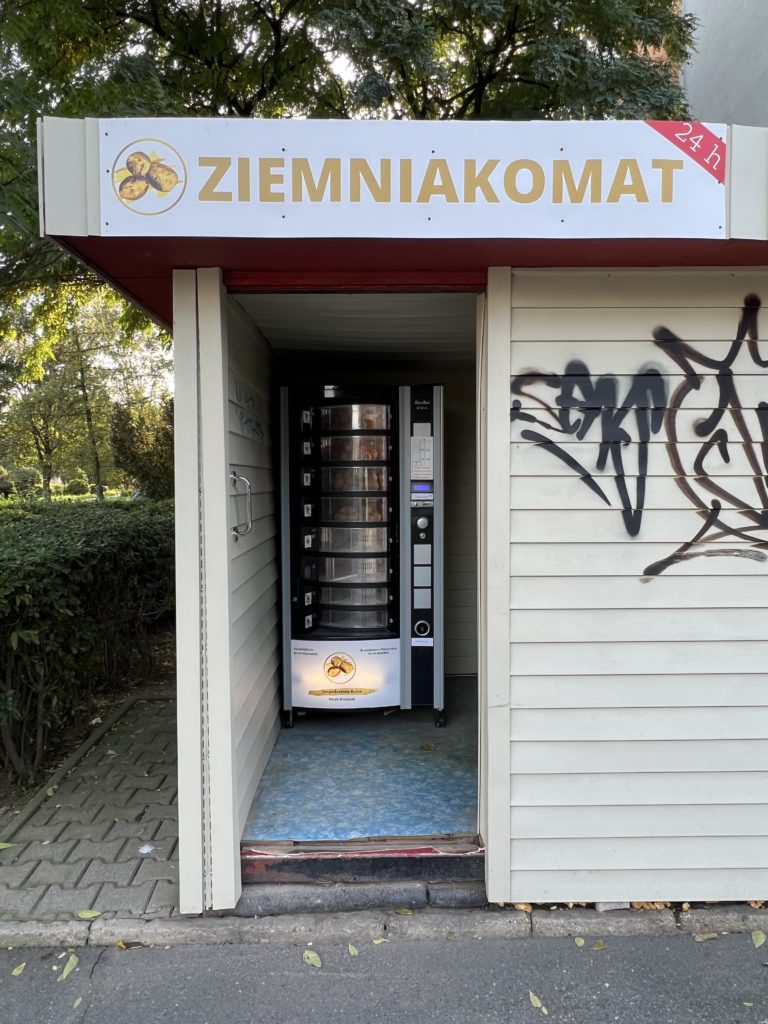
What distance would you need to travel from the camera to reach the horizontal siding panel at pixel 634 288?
2.59 metres

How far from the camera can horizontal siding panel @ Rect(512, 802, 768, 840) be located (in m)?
2.66

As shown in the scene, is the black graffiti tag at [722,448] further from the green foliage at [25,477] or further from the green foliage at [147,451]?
the green foliage at [25,477]

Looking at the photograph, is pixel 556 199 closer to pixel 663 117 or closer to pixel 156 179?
pixel 156 179

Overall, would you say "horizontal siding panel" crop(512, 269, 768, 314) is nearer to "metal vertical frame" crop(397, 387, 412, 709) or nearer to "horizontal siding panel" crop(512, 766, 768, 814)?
"metal vertical frame" crop(397, 387, 412, 709)

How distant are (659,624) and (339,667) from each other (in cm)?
201

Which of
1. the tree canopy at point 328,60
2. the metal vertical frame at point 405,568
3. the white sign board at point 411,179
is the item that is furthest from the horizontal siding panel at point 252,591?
the tree canopy at point 328,60

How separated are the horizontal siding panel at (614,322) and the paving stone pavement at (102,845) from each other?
2.64 m

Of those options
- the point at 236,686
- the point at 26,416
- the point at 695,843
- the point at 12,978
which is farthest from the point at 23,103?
the point at 26,416

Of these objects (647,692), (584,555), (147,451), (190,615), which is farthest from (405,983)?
(147,451)

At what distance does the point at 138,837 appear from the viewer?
3172 millimetres

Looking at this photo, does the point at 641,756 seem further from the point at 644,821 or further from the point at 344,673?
the point at 344,673

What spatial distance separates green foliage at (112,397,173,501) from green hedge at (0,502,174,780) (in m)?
6.38

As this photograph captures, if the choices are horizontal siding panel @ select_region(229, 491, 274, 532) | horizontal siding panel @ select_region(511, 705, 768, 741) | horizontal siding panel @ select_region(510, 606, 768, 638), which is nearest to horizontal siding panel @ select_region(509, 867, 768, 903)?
horizontal siding panel @ select_region(511, 705, 768, 741)

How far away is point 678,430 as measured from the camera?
263cm
